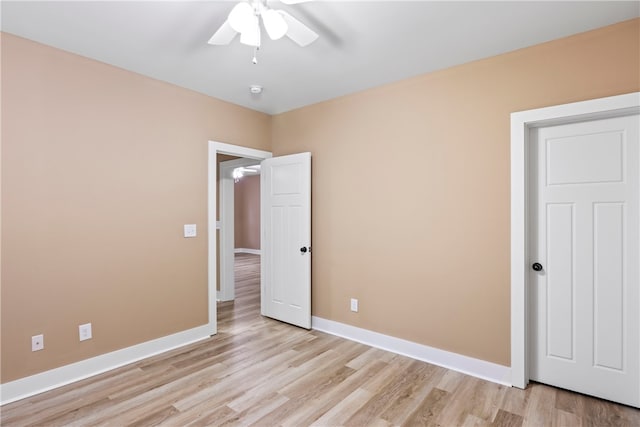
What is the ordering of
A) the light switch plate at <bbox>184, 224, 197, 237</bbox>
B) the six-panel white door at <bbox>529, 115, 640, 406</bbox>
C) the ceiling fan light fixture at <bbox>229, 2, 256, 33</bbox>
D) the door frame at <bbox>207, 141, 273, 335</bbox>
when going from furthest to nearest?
the door frame at <bbox>207, 141, 273, 335</bbox> < the light switch plate at <bbox>184, 224, 197, 237</bbox> < the six-panel white door at <bbox>529, 115, 640, 406</bbox> < the ceiling fan light fixture at <bbox>229, 2, 256, 33</bbox>

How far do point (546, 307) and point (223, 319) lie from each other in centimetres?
337

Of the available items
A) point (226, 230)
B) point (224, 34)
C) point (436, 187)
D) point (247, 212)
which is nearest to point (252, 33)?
point (224, 34)

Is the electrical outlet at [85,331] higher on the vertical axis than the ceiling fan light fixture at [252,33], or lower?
lower

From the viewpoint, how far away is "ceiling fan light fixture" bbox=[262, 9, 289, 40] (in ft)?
5.79

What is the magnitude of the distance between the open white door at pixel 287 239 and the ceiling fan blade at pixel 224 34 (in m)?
1.77

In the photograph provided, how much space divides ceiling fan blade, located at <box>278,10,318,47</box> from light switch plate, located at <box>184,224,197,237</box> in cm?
213

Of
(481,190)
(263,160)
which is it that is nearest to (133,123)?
(263,160)

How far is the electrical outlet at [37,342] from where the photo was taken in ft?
7.89

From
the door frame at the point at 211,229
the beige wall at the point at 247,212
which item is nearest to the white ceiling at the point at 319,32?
the door frame at the point at 211,229

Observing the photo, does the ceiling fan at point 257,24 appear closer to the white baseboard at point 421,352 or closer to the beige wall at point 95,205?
the beige wall at point 95,205

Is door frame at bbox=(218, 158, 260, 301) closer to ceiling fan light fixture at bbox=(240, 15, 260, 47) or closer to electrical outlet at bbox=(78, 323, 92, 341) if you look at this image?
electrical outlet at bbox=(78, 323, 92, 341)

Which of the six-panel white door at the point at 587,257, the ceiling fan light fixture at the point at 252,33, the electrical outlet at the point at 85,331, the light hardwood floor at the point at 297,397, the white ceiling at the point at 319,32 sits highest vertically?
the white ceiling at the point at 319,32

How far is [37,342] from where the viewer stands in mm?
2426

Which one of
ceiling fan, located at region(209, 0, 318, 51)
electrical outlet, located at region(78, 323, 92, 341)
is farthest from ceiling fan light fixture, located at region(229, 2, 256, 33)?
electrical outlet, located at region(78, 323, 92, 341)
